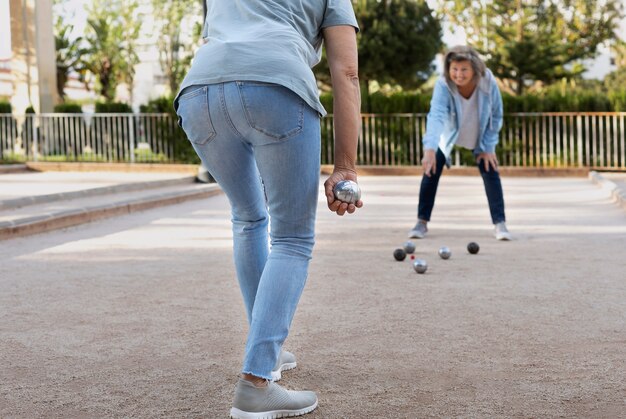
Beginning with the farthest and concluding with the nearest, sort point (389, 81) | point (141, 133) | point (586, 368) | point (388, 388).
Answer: point (389, 81), point (141, 133), point (586, 368), point (388, 388)

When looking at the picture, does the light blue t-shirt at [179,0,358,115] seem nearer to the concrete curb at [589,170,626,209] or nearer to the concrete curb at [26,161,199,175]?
the concrete curb at [589,170,626,209]

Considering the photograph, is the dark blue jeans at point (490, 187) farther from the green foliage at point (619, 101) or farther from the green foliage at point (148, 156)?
the green foliage at point (148, 156)

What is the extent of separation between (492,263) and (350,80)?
12.8 ft

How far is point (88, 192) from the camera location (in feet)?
46.7

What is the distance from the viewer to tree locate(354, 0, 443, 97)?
3694 centimetres

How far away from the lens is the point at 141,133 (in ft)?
77.1

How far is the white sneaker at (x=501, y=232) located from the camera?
27.0 feet

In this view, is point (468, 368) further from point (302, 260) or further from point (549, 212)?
point (549, 212)

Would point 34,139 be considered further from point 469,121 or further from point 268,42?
point 268,42

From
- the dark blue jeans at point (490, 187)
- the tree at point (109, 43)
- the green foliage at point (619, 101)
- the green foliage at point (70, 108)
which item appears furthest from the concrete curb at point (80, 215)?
the tree at point (109, 43)

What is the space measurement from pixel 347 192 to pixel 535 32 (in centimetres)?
3734

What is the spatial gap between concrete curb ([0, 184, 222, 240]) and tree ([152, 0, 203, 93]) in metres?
28.2

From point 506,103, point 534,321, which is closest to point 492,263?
point 534,321

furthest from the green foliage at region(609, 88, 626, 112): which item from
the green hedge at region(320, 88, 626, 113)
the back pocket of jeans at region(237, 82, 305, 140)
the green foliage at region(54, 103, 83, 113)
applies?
the back pocket of jeans at region(237, 82, 305, 140)
